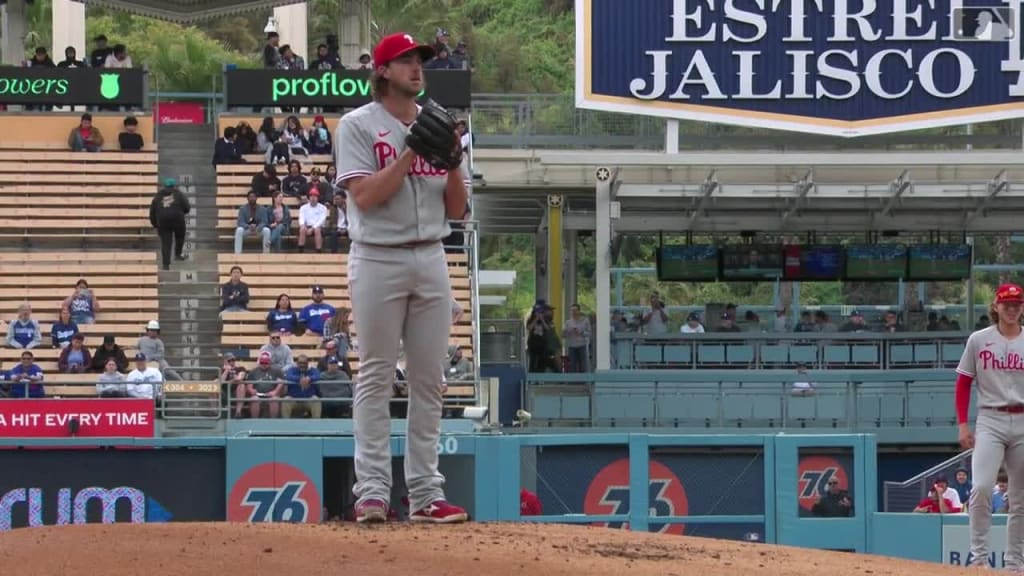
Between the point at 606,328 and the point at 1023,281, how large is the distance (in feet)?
56.9

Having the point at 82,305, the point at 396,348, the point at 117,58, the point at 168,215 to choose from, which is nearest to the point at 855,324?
the point at 168,215

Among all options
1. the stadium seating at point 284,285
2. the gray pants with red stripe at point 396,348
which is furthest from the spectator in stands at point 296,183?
the gray pants with red stripe at point 396,348

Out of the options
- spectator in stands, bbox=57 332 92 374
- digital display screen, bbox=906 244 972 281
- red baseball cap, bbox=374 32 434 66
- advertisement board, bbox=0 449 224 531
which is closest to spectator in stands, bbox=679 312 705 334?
digital display screen, bbox=906 244 972 281

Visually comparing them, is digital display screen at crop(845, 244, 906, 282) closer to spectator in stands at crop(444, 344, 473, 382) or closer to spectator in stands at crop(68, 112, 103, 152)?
spectator in stands at crop(444, 344, 473, 382)

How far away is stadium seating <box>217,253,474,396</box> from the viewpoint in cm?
2578

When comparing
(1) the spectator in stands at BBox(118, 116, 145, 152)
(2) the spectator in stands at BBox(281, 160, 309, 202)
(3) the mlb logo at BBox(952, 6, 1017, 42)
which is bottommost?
(2) the spectator in stands at BBox(281, 160, 309, 202)

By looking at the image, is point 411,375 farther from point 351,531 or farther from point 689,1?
point 689,1

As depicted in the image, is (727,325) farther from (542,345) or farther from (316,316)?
(316,316)

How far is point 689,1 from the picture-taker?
3133 cm

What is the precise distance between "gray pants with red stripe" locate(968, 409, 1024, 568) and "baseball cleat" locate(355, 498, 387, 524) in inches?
163

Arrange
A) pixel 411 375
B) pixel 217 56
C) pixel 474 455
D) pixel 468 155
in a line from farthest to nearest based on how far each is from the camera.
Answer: pixel 217 56, pixel 468 155, pixel 474 455, pixel 411 375

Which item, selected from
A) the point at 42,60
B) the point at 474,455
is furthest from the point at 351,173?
the point at 42,60

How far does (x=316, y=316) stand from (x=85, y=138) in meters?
7.11

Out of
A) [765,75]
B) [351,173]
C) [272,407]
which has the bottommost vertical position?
[272,407]
